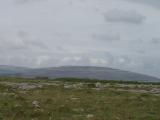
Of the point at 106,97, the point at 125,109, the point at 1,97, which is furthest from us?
the point at 106,97

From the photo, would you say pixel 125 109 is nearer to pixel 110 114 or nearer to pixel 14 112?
pixel 110 114

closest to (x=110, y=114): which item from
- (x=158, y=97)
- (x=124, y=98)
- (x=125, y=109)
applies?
(x=125, y=109)

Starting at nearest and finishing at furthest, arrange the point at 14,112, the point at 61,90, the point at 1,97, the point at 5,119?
1. the point at 5,119
2. the point at 14,112
3. the point at 1,97
4. the point at 61,90

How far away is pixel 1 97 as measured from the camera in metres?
29.2

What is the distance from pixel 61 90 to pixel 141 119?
14.2 m

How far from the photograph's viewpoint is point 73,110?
84.5 ft

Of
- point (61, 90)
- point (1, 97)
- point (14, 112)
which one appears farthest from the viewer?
point (61, 90)

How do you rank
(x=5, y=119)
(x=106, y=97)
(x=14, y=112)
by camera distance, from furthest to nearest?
1. (x=106, y=97)
2. (x=14, y=112)
3. (x=5, y=119)

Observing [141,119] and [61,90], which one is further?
[61,90]

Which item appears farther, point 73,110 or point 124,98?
point 124,98

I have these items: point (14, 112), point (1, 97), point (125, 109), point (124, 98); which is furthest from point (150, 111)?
point (1, 97)

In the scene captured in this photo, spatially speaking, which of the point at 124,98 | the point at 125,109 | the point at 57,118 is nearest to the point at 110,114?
the point at 125,109

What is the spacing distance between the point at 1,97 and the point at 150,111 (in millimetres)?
12109

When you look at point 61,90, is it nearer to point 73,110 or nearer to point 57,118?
point 73,110
